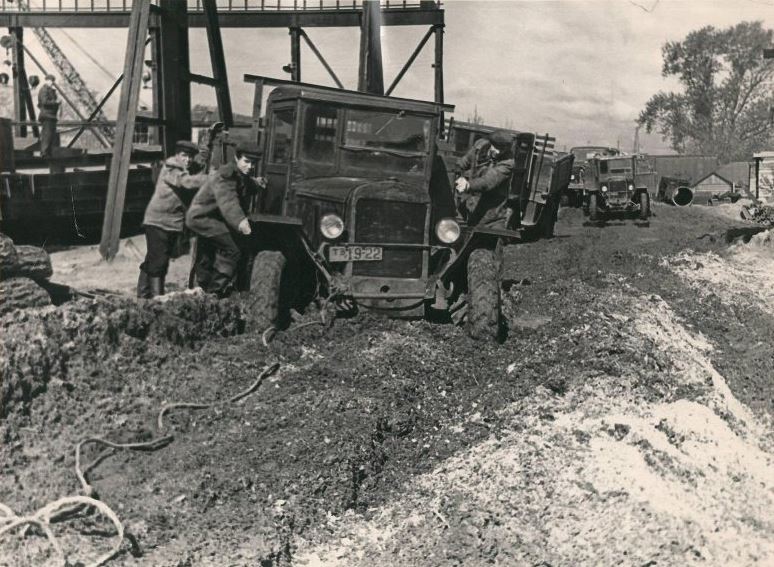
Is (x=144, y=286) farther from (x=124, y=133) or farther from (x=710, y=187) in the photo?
(x=710, y=187)

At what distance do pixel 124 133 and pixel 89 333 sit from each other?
12.8 feet

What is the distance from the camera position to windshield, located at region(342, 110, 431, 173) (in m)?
6.36

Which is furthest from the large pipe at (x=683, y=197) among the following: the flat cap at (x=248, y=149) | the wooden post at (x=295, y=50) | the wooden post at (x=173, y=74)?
the flat cap at (x=248, y=149)

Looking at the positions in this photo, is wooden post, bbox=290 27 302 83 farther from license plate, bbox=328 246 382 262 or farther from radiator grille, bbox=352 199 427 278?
license plate, bbox=328 246 382 262

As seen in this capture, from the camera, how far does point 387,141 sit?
21.0 feet

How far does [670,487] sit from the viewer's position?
340 centimetres

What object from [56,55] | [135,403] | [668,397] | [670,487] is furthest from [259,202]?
[56,55]

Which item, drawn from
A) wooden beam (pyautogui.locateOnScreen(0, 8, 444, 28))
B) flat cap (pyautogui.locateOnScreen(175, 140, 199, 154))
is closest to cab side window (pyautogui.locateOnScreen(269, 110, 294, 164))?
flat cap (pyautogui.locateOnScreen(175, 140, 199, 154))

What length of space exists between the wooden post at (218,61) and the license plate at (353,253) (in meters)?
4.88

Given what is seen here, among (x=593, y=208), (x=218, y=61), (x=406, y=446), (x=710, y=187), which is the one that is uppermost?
(x=218, y=61)

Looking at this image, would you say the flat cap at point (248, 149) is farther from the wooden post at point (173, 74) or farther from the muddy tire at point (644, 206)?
the muddy tire at point (644, 206)

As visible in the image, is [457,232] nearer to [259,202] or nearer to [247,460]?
[259,202]

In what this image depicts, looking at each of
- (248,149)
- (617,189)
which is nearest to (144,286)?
(248,149)

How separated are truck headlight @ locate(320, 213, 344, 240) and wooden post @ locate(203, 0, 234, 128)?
475 centimetres
